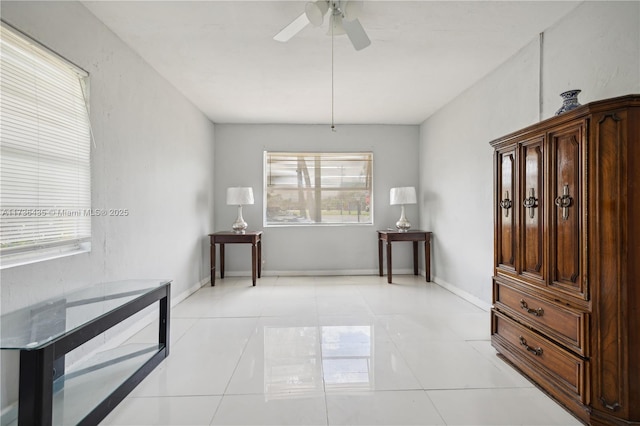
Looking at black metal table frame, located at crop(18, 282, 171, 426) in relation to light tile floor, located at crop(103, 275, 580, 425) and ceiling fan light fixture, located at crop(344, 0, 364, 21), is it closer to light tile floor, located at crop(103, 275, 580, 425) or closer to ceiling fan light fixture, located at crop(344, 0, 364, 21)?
light tile floor, located at crop(103, 275, 580, 425)

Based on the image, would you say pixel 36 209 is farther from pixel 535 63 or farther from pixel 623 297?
pixel 535 63

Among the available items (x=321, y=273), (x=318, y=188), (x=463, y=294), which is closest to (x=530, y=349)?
(x=463, y=294)

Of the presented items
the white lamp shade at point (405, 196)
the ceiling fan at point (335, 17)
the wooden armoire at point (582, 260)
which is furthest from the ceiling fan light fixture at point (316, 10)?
the white lamp shade at point (405, 196)

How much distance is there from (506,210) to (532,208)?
282mm

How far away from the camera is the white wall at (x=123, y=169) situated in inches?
75.6

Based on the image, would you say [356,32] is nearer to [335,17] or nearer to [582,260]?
[335,17]

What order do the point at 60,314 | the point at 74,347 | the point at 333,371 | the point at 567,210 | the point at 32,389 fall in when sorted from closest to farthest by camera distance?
the point at 32,389, the point at 74,347, the point at 60,314, the point at 567,210, the point at 333,371

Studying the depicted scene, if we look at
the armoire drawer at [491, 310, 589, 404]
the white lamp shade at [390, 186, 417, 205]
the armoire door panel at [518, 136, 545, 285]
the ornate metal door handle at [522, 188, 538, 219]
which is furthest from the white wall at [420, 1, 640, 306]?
the armoire drawer at [491, 310, 589, 404]

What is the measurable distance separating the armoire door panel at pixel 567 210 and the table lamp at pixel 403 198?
3.12m

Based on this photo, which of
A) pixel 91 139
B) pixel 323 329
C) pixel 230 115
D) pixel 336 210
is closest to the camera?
pixel 91 139

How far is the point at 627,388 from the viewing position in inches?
61.9

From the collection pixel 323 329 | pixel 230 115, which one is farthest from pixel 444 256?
pixel 230 115

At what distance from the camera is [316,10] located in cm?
210

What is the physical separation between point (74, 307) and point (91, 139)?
1.25 meters
